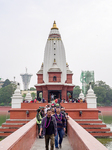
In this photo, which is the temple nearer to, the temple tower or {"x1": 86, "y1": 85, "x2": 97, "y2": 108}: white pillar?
{"x1": 86, "y1": 85, "x2": 97, "y2": 108}: white pillar

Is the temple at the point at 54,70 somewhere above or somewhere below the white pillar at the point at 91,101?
above

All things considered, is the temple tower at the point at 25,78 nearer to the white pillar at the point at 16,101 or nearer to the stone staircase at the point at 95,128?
the white pillar at the point at 16,101

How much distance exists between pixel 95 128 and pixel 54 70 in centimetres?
1266

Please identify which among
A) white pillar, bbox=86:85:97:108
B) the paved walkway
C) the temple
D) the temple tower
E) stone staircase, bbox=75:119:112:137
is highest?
the temple tower

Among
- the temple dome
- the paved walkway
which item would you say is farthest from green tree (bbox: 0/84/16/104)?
the paved walkway

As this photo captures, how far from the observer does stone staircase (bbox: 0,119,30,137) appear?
17747 mm

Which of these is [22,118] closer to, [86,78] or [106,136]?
[106,136]

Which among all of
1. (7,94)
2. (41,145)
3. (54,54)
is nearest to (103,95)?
(7,94)

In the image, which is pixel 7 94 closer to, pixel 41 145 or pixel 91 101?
pixel 91 101

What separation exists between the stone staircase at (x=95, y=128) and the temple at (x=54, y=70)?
934cm

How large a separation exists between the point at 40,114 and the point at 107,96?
6262cm

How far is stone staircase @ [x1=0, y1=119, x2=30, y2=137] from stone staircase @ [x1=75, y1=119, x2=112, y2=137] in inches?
220

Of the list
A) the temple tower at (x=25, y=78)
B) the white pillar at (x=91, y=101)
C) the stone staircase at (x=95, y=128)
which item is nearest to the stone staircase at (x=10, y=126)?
the stone staircase at (x=95, y=128)

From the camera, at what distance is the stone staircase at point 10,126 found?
17747 mm
